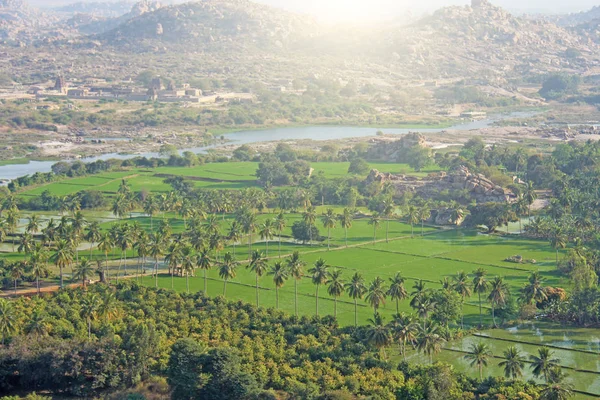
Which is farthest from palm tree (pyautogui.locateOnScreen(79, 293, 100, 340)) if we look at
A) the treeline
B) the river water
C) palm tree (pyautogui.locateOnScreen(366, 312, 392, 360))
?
the river water

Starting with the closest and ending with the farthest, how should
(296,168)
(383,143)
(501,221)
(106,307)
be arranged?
(106,307) < (501,221) < (296,168) < (383,143)

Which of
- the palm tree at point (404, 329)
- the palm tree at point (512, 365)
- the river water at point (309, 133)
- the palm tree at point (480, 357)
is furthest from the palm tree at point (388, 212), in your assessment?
the river water at point (309, 133)

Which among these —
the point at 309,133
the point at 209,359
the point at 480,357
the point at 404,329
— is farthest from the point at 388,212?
the point at 309,133

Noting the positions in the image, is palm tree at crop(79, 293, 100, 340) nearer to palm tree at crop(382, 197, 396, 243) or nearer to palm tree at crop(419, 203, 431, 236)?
palm tree at crop(382, 197, 396, 243)

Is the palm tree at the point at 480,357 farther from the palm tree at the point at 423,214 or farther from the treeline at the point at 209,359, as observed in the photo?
the palm tree at the point at 423,214

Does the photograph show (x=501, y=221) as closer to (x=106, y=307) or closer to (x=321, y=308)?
(x=321, y=308)

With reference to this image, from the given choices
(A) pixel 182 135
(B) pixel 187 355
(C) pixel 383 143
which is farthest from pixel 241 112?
(B) pixel 187 355
